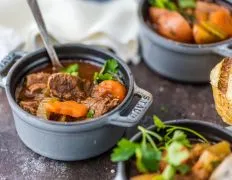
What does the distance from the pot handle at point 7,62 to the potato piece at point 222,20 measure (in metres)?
0.65

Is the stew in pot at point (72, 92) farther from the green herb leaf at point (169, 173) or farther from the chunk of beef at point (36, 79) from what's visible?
the green herb leaf at point (169, 173)

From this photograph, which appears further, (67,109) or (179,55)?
(179,55)

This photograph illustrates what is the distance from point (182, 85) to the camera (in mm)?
1941

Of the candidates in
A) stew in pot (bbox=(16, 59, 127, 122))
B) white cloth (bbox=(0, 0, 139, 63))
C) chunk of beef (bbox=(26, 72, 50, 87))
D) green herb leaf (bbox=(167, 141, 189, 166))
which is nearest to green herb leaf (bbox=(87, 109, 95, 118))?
stew in pot (bbox=(16, 59, 127, 122))

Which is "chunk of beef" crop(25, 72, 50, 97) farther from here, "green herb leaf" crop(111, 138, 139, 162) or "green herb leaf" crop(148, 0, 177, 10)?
"green herb leaf" crop(148, 0, 177, 10)

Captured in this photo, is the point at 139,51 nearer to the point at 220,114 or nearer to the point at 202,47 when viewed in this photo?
the point at 202,47

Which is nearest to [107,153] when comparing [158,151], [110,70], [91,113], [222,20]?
[91,113]

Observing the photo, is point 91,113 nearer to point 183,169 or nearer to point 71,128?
point 71,128

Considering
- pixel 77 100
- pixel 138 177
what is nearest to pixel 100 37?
pixel 77 100

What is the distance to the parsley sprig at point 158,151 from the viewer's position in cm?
129

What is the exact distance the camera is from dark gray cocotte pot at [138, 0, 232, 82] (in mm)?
1819

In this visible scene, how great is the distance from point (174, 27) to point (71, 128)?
0.58 m

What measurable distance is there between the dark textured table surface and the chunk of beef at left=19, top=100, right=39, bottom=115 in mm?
154

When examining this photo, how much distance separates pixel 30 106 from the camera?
5.26 feet
